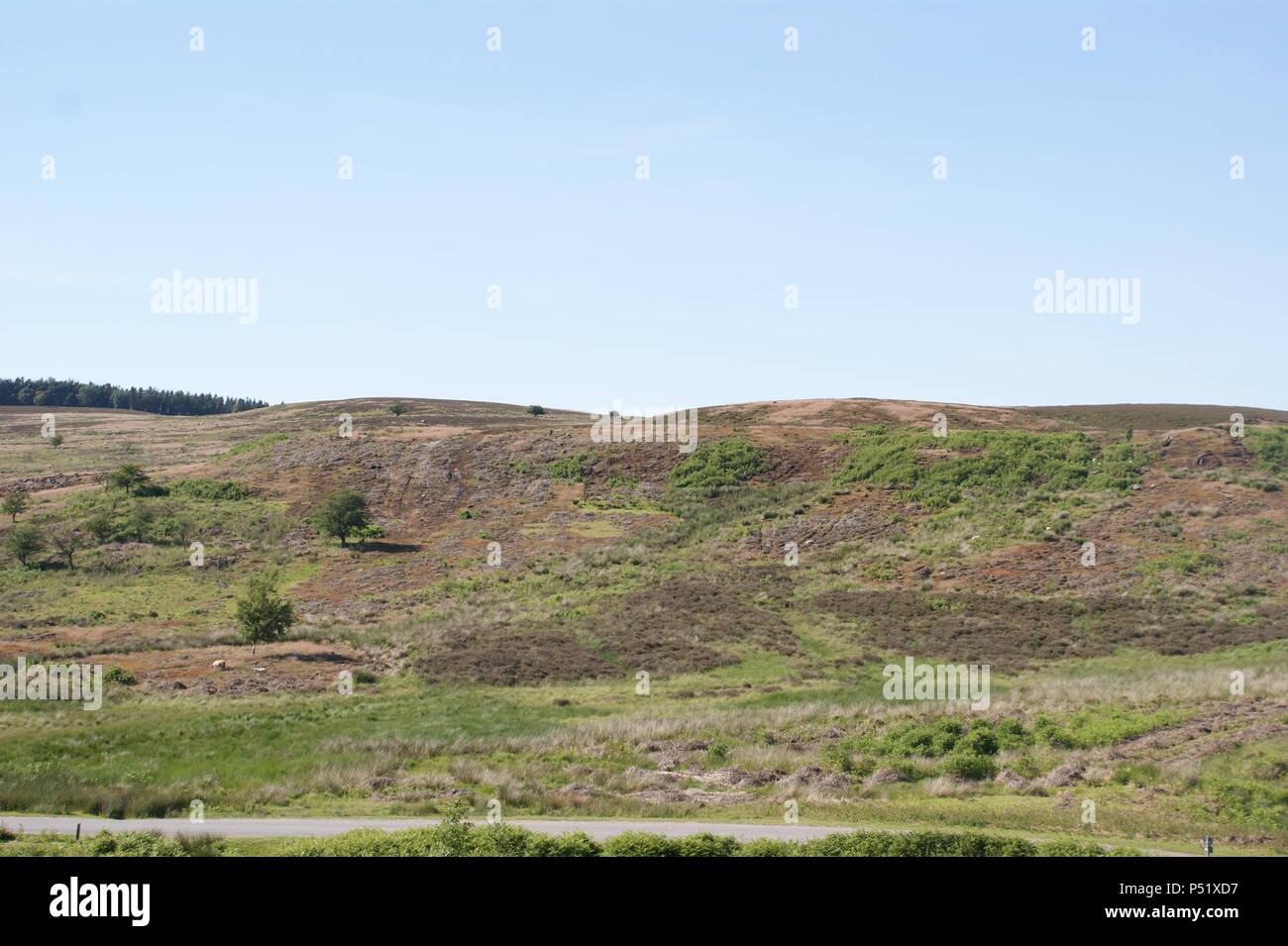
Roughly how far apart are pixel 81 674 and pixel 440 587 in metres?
23.1

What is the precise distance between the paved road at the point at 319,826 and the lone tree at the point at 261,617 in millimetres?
24029

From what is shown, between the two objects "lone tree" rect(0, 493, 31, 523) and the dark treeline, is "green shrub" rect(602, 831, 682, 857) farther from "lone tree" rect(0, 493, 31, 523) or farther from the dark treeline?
the dark treeline

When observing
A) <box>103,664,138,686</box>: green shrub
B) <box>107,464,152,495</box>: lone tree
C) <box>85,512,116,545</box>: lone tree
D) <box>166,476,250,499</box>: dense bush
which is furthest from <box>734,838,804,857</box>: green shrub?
<box>107,464,152,495</box>: lone tree

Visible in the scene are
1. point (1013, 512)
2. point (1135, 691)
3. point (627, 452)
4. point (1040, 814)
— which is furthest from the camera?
point (627, 452)

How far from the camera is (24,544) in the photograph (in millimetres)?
63781

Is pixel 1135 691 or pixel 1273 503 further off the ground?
pixel 1273 503

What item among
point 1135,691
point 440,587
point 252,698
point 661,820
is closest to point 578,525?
point 440,587

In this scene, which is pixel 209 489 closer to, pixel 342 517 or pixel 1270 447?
pixel 342 517

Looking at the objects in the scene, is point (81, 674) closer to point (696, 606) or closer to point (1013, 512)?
point (696, 606)

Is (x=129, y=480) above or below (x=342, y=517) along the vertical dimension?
above

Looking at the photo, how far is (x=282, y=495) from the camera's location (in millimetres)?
78938

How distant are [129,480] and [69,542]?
48.1 feet

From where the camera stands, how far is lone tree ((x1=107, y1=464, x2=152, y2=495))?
79562 mm

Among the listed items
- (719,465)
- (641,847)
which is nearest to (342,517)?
(719,465)
